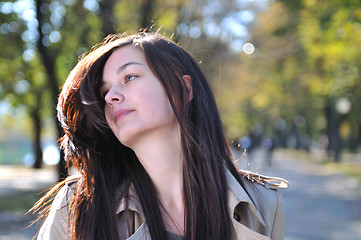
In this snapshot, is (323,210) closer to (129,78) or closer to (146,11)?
(146,11)

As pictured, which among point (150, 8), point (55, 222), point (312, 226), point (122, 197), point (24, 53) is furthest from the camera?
point (24, 53)

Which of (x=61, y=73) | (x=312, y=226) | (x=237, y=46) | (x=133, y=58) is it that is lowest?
(x=312, y=226)

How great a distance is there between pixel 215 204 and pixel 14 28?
1692 centimetres

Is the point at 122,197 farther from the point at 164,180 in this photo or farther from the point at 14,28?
the point at 14,28

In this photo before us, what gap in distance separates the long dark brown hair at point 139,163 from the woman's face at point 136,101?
0.14ft

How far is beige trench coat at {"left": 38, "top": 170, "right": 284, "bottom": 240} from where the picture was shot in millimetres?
1827

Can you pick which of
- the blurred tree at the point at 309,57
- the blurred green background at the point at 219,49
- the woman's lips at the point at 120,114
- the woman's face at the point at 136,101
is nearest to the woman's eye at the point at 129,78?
the woman's face at the point at 136,101

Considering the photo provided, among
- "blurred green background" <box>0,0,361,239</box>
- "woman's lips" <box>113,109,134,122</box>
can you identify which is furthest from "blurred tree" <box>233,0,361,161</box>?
"woman's lips" <box>113,109,134,122</box>

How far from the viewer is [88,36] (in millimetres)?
17422

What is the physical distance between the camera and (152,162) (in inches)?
77.9

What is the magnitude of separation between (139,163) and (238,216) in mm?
551

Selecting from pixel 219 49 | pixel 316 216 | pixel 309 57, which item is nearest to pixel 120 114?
pixel 316 216

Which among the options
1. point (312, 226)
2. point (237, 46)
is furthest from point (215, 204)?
point (237, 46)

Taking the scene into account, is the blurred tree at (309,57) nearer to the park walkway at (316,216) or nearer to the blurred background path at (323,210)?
the blurred background path at (323,210)
